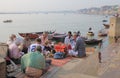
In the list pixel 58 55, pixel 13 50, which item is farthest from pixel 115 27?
pixel 13 50

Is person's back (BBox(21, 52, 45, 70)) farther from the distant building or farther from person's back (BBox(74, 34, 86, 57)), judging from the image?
the distant building

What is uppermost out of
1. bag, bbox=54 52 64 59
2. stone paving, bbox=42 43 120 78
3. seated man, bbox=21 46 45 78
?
seated man, bbox=21 46 45 78

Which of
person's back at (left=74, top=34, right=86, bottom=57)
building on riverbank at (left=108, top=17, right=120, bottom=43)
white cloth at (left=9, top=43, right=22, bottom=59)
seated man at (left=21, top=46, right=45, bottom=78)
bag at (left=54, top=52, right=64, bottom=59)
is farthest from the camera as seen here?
building on riverbank at (left=108, top=17, right=120, bottom=43)

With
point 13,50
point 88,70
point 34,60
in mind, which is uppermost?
point 13,50

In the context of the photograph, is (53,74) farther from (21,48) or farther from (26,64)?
(21,48)

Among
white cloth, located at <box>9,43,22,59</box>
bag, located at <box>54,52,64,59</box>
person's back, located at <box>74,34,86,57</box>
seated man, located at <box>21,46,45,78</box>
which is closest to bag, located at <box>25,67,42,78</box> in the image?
seated man, located at <box>21,46,45,78</box>

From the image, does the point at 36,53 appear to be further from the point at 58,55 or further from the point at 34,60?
the point at 58,55

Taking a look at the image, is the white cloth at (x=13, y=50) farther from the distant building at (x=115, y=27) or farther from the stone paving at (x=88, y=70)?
the distant building at (x=115, y=27)

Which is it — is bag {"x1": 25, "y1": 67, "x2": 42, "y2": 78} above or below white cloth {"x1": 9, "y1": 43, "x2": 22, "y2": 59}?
below

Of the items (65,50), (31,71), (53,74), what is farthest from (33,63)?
(65,50)

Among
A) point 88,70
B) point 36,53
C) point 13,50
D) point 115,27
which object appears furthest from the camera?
point 115,27

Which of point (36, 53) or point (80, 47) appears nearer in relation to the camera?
point (36, 53)

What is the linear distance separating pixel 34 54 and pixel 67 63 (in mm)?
2394

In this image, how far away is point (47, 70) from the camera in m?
9.60
